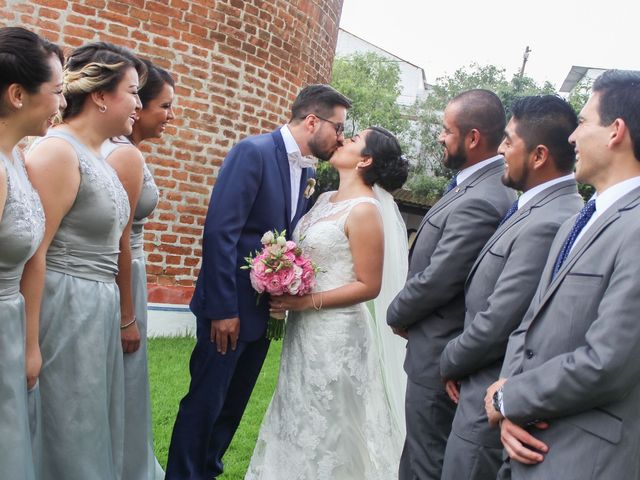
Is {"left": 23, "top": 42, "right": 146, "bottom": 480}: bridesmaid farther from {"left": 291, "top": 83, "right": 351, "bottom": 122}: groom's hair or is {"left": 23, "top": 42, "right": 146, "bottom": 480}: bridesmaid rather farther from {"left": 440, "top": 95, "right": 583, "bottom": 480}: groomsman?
{"left": 440, "top": 95, "right": 583, "bottom": 480}: groomsman

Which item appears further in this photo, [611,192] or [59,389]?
[59,389]

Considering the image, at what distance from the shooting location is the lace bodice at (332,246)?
438cm

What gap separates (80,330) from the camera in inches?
133

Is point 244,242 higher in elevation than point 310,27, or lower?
lower

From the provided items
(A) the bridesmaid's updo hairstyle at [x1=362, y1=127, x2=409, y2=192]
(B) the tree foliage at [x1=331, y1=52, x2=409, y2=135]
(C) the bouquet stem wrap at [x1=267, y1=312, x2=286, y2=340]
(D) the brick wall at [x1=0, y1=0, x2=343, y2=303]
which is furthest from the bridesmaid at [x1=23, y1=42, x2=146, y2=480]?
(B) the tree foliage at [x1=331, y1=52, x2=409, y2=135]

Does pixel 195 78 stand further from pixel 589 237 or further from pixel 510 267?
pixel 589 237

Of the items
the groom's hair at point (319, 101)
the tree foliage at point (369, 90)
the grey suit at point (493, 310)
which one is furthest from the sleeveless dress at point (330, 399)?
the tree foliage at point (369, 90)

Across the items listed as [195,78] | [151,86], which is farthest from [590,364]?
[195,78]

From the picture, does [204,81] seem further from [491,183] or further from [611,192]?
[611,192]

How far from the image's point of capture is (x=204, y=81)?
25.2 feet

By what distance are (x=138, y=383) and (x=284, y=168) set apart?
165cm

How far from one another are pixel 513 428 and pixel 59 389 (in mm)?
2097

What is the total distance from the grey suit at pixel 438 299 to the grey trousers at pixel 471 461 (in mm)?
521

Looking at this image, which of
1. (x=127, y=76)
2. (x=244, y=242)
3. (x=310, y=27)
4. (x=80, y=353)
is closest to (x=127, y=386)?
(x=80, y=353)
